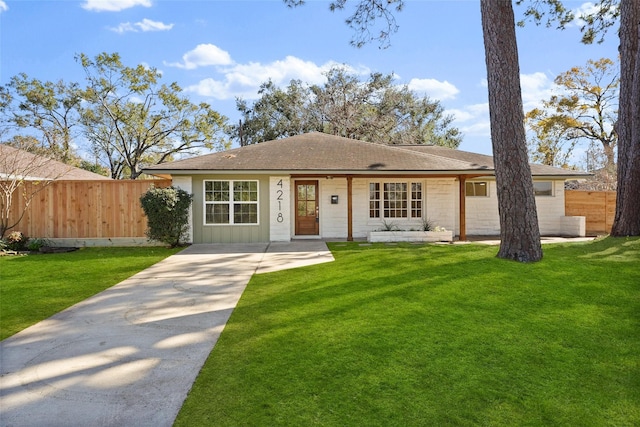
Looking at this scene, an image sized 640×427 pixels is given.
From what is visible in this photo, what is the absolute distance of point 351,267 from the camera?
314 inches

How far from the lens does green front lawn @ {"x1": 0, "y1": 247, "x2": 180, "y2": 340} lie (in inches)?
207

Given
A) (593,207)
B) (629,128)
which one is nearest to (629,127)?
(629,128)

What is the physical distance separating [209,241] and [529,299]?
9.91 metres

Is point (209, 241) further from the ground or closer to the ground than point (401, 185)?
closer to the ground

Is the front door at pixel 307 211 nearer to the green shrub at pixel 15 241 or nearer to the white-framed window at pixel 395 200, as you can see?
the white-framed window at pixel 395 200

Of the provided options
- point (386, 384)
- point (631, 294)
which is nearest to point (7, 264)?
point (386, 384)

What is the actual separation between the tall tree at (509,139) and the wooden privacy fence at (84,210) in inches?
398

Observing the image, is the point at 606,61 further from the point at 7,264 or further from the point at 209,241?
the point at 7,264

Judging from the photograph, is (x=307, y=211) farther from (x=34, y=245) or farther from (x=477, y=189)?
(x=34, y=245)

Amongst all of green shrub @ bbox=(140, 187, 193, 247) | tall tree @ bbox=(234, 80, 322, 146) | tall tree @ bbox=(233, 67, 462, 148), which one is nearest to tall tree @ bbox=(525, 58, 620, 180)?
tall tree @ bbox=(233, 67, 462, 148)

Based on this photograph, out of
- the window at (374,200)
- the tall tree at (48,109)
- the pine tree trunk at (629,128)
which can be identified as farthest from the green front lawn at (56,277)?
the tall tree at (48,109)

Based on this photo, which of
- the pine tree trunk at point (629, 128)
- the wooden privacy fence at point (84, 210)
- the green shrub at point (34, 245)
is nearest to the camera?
the pine tree trunk at point (629, 128)

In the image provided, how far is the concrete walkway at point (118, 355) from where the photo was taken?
2.75 meters

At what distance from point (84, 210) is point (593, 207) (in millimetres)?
18755
